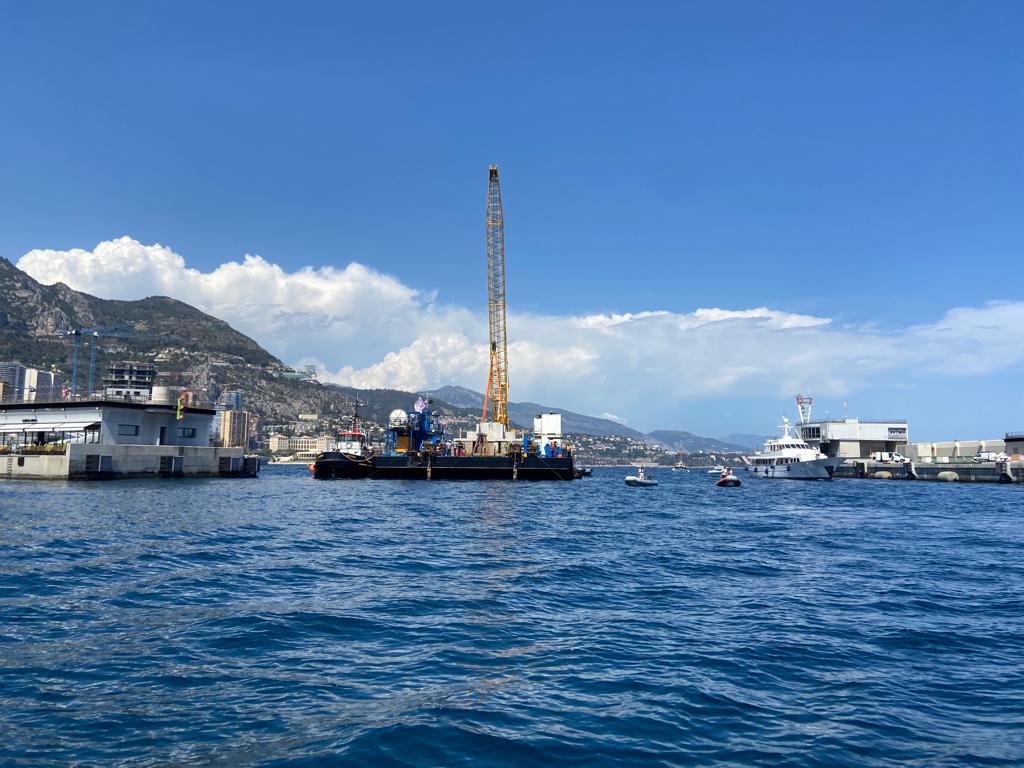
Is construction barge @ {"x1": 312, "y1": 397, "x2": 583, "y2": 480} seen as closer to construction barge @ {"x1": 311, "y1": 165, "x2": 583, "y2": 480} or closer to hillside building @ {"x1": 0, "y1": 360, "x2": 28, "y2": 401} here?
construction barge @ {"x1": 311, "y1": 165, "x2": 583, "y2": 480}

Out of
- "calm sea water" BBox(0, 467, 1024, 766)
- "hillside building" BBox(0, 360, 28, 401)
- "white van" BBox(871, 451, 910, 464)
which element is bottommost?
"calm sea water" BBox(0, 467, 1024, 766)

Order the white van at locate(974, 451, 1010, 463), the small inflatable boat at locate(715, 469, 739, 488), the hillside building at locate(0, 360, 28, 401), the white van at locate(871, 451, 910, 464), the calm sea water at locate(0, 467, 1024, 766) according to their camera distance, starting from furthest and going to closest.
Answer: the hillside building at locate(0, 360, 28, 401)
the white van at locate(871, 451, 910, 464)
the white van at locate(974, 451, 1010, 463)
the small inflatable boat at locate(715, 469, 739, 488)
the calm sea water at locate(0, 467, 1024, 766)

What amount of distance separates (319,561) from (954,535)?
3580 centimetres

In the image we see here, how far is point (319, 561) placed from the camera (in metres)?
25.6

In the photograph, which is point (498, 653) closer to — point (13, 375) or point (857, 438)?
point (857, 438)

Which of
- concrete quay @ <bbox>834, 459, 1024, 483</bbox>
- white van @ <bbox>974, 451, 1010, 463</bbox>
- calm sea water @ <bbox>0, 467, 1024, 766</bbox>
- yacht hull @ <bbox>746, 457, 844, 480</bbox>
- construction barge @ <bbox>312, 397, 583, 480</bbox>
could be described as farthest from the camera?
yacht hull @ <bbox>746, 457, 844, 480</bbox>

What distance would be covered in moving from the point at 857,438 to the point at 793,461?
33956 millimetres

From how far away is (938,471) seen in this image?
12762cm

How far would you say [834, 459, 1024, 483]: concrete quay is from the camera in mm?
113562

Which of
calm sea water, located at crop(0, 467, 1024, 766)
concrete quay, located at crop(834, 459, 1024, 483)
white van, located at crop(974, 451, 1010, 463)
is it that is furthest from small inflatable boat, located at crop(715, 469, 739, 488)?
calm sea water, located at crop(0, 467, 1024, 766)

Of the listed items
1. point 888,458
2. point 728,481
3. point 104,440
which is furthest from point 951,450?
point 104,440

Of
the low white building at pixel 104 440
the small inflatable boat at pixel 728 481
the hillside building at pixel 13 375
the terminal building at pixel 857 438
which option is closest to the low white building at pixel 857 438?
the terminal building at pixel 857 438

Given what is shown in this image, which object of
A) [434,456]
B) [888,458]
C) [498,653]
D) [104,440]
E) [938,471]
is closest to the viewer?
[498,653]

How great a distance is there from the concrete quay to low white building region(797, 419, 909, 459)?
5.03 metres
